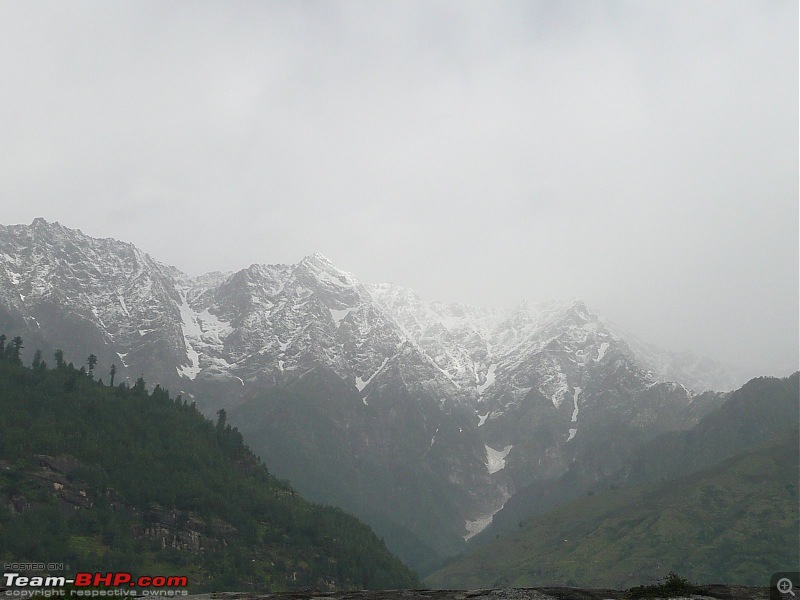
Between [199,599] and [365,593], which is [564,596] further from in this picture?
[199,599]

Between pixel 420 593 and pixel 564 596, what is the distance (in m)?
19.7

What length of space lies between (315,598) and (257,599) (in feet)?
23.0

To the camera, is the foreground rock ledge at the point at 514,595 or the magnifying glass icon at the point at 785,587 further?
the magnifying glass icon at the point at 785,587

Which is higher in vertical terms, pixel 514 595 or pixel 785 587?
pixel 514 595

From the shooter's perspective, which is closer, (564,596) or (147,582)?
(564,596)

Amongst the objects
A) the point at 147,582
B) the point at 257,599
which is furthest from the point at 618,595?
the point at 147,582

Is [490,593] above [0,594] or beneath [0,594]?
beneath

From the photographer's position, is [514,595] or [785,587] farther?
[785,587]

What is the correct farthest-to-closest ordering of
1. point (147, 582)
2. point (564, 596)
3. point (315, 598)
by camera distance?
point (147, 582) < point (315, 598) < point (564, 596)

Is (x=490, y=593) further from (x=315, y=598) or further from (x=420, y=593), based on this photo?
(x=315, y=598)

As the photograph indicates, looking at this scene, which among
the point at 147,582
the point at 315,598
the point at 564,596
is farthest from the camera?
the point at 147,582

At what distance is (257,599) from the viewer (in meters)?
83.8

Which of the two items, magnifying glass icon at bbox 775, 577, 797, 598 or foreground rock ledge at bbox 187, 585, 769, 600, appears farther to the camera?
magnifying glass icon at bbox 775, 577, 797, 598

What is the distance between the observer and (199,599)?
8569 cm
